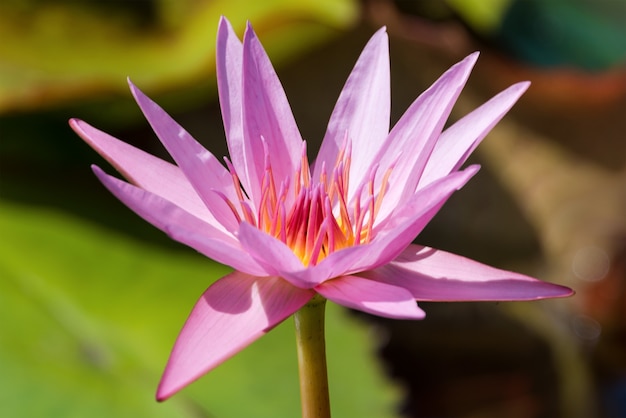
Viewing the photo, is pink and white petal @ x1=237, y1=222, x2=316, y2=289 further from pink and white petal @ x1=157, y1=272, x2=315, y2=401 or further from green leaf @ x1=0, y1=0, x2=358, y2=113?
green leaf @ x1=0, y1=0, x2=358, y2=113

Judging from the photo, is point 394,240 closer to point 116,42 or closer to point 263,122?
point 263,122

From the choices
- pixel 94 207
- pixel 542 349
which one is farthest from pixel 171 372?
pixel 542 349

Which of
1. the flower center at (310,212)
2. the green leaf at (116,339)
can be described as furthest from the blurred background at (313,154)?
the flower center at (310,212)

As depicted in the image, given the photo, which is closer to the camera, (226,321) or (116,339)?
(226,321)

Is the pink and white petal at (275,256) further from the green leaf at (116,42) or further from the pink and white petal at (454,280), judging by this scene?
the green leaf at (116,42)

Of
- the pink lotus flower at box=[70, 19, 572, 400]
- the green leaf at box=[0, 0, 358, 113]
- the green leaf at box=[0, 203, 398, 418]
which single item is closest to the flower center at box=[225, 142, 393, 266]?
the pink lotus flower at box=[70, 19, 572, 400]

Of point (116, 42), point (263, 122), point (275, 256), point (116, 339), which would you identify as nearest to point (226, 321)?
point (275, 256)
